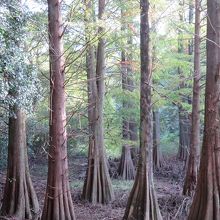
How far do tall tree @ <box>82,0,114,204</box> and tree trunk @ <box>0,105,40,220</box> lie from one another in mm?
2523

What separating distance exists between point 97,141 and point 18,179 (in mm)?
3421

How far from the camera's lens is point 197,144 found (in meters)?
11.4

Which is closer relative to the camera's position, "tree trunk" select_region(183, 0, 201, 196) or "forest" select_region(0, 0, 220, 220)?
"forest" select_region(0, 0, 220, 220)

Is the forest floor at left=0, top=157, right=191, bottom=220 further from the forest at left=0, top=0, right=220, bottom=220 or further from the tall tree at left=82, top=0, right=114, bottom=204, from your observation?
the tall tree at left=82, top=0, right=114, bottom=204

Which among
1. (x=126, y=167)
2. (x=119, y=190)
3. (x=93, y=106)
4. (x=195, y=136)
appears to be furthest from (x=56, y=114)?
(x=126, y=167)

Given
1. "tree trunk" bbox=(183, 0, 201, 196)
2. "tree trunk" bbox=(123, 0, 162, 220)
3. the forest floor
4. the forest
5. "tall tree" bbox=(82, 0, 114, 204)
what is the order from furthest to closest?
1. "tall tree" bbox=(82, 0, 114, 204)
2. "tree trunk" bbox=(183, 0, 201, 196)
3. the forest floor
4. "tree trunk" bbox=(123, 0, 162, 220)
5. the forest

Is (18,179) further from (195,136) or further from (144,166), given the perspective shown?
(195,136)

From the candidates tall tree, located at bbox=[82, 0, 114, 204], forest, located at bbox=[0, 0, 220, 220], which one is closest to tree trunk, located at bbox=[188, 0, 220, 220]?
forest, located at bbox=[0, 0, 220, 220]

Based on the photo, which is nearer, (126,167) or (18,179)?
(18,179)

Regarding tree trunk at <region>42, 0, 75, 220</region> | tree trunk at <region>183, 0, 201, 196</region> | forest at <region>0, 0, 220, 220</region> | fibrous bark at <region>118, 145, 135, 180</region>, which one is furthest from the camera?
fibrous bark at <region>118, 145, 135, 180</region>

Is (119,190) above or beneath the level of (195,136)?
beneath

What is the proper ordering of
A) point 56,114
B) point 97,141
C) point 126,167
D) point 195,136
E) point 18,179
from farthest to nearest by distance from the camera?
point 126,167 → point 97,141 → point 195,136 → point 18,179 → point 56,114

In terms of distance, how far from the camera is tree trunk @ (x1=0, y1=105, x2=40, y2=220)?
31.7ft

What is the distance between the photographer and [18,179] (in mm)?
9758
